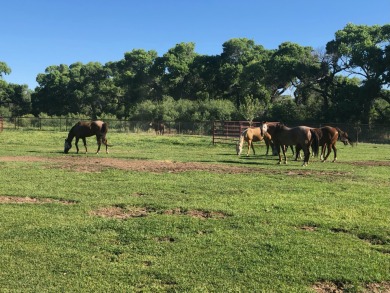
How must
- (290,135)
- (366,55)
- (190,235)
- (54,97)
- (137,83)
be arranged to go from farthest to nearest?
(54,97)
(137,83)
(366,55)
(290,135)
(190,235)

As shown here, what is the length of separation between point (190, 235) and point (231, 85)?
6123cm

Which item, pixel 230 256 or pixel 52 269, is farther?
pixel 230 256

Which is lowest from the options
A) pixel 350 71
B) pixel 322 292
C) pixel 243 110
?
pixel 322 292

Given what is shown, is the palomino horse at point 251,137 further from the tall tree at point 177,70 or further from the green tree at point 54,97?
the green tree at point 54,97

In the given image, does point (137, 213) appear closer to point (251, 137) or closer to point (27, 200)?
point (27, 200)

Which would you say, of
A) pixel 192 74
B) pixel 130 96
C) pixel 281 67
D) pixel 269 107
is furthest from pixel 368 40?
pixel 130 96

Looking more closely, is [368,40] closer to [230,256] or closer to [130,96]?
[130,96]

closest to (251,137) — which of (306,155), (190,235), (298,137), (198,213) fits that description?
(298,137)

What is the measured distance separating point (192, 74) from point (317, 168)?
5666cm

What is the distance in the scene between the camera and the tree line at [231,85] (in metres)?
47.2

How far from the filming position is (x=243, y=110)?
2083 inches

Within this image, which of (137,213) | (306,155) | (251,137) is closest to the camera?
(137,213)

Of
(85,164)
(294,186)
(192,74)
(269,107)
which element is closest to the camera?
(294,186)

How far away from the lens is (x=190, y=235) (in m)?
5.58
